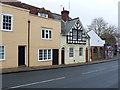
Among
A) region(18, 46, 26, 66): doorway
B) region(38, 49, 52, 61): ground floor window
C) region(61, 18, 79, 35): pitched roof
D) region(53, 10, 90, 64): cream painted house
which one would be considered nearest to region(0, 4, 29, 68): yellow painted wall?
region(18, 46, 26, 66): doorway

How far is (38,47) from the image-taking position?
20219 mm

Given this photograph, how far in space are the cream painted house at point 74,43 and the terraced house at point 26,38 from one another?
1571mm

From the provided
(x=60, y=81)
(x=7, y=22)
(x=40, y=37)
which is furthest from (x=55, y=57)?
(x=60, y=81)

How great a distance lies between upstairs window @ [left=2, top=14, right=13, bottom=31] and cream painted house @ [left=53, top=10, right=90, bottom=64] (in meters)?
8.66

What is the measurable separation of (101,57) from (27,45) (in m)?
20.2

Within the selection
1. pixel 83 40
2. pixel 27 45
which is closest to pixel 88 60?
pixel 83 40

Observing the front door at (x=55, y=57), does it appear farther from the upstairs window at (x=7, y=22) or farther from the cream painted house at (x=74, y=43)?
the upstairs window at (x=7, y=22)

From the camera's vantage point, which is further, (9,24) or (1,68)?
(9,24)

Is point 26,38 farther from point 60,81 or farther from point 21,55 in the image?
point 60,81

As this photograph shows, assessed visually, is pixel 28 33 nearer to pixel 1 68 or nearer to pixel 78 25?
pixel 1 68

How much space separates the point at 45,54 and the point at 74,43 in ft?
21.4

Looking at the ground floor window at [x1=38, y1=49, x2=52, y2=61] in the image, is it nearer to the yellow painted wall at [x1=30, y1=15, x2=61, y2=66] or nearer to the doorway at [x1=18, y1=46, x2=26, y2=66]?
the yellow painted wall at [x1=30, y1=15, x2=61, y2=66]

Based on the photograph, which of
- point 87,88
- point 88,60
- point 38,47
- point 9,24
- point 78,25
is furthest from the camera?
point 88,60

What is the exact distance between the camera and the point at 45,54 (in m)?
21.3
